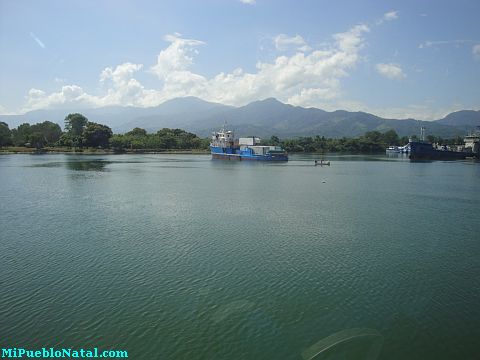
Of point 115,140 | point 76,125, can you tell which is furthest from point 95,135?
point 76,125

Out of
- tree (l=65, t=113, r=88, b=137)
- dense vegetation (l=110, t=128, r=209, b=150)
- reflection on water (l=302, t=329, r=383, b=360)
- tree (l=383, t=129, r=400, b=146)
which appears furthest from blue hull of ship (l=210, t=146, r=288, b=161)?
tree (l=383, t=129, r=400, b=146)

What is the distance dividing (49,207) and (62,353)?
20.7 metres

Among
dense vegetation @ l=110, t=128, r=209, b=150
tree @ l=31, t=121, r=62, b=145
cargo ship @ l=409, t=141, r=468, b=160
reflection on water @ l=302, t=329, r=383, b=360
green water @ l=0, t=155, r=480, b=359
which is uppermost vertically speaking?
tree @ l=31, t=121, r=62, b=145

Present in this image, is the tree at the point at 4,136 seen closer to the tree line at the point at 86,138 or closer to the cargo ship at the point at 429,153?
the tree line at the point at 86,138

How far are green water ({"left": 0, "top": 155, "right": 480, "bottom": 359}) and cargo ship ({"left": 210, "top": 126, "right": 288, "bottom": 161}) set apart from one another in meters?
60.1

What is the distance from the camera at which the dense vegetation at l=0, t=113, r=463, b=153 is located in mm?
117875

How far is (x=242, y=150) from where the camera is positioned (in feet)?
298

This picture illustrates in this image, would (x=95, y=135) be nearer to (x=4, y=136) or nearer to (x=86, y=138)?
(x=86, y=138)

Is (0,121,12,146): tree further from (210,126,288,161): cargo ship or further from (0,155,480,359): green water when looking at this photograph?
(0,155,480,359): green water

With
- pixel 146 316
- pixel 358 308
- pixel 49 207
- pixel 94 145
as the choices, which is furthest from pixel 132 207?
pixel 94 145

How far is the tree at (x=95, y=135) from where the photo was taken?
11478 cm

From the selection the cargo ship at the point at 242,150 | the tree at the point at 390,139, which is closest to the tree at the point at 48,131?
the cargo ship at the point at 242,150

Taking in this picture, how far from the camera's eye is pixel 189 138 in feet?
497

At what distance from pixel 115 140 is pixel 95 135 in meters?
10.6
